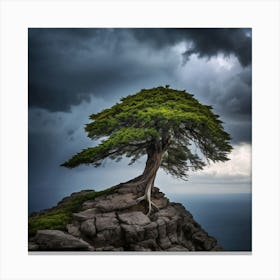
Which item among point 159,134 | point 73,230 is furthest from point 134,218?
point 159,134

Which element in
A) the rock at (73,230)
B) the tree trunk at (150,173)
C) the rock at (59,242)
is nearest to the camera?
the rock at (59,242)

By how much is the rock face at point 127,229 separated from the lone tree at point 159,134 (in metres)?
0.20

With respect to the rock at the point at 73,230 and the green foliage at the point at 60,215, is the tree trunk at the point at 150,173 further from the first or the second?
the rock at the point at 73,230

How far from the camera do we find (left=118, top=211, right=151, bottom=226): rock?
5867mm

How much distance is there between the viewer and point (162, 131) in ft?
19.8

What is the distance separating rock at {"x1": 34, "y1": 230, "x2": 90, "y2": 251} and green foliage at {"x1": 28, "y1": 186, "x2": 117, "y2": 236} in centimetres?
14

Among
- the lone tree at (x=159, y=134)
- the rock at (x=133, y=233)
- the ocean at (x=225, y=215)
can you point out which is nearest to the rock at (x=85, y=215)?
the rock at (x=133, y=233)

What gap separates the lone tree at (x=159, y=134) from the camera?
5.93 metres

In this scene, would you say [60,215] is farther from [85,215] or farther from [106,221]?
[106,221]

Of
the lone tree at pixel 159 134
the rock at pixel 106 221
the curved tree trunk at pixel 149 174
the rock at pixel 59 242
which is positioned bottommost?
the rock at pixel 59 242

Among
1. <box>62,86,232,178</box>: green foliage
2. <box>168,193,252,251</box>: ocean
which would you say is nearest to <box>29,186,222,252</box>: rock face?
<box>168,193,252,251</box>: ocean
